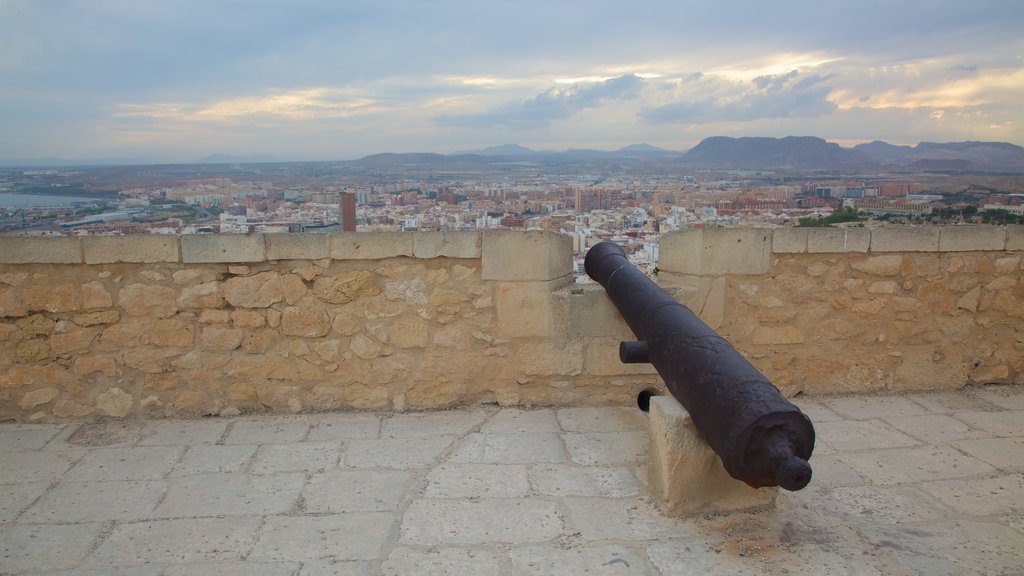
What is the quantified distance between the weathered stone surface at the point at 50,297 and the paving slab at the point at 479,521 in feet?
8.68

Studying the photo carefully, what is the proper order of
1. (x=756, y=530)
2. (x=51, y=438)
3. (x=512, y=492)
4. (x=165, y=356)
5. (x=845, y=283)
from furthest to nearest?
1. (x=845, y=283)
2. (x=165, y=356)
3. (x=51, y=438)
4. (x=512, y=492)
5. (x=756, y=530)

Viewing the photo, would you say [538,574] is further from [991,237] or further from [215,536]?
[991,237]

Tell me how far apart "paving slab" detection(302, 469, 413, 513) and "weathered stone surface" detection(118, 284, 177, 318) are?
1.63 meters

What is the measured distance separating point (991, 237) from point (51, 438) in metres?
6.25

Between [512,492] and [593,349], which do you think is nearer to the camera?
[512,492]

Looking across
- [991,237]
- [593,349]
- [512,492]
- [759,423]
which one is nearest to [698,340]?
[759,423]

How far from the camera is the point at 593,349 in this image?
173 inches

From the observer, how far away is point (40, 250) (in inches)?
157

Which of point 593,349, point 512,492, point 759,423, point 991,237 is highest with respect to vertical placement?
point 991,237

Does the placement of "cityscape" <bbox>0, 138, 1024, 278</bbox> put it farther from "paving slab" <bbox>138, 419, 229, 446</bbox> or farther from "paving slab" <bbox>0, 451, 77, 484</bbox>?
"paving slab" <bbox>0, 451, 77, 484</bbox>

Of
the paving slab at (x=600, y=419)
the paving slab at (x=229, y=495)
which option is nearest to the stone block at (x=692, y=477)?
the paving slab at (x=600, y=419)

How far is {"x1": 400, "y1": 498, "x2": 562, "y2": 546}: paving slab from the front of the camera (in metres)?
2.74

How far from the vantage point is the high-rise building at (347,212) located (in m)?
4.56

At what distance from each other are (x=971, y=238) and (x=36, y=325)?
6.20 meters
